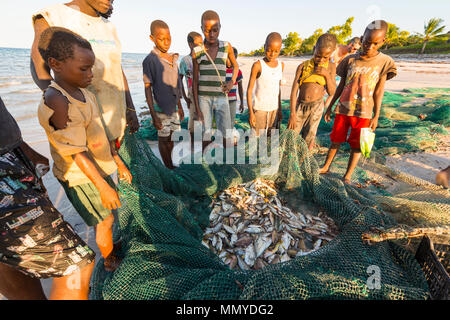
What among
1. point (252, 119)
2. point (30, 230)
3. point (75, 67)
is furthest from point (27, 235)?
point (252, 119)

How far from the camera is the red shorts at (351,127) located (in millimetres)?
3490

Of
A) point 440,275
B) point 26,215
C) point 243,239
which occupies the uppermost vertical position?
point 26,215

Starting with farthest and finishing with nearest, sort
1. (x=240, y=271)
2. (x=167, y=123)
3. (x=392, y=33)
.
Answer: (x=392, y=33) → (x=167, y=123) → (x=240, y=271)

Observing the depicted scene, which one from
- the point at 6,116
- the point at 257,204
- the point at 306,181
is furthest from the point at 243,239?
the point at 6,116

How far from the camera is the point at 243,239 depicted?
8.84 feet

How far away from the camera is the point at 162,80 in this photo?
3652mm

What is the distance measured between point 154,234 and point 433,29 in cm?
6449

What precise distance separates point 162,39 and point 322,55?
269 cm

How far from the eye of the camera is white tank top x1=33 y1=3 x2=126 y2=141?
201cm

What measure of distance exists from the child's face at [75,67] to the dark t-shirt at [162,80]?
6.96 ft

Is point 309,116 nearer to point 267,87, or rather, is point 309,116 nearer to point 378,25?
point 267,87

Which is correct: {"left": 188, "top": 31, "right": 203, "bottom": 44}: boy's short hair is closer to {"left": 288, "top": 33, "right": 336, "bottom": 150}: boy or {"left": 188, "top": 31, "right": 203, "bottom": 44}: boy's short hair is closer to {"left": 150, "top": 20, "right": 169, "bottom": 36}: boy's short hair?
{"left": 150, "top": 20, "right": 169, "bottom": 36}: boy's short hair

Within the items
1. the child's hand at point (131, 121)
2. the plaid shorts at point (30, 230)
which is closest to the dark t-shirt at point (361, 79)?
the child's hand at point (131, 121)
